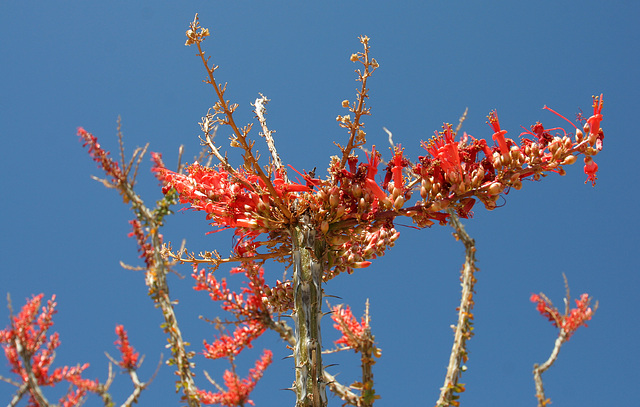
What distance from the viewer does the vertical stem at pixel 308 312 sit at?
2.30 meters

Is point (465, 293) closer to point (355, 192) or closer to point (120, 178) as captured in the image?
point (355, 192)

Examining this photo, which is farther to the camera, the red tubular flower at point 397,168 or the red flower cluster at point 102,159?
the red flower cluster at point 102,159

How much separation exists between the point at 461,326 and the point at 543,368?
15.8ft

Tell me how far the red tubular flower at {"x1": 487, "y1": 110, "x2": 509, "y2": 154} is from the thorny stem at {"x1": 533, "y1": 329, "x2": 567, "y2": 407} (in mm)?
7138

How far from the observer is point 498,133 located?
2.52 m

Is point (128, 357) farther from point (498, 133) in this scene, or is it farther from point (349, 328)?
point (498, 133)

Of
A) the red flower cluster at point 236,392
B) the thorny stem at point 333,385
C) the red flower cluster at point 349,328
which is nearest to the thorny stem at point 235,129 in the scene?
the thorny stem at point 333,385

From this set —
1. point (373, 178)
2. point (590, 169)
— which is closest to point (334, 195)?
point (373, 178)

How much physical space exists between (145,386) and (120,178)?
3.26 meters

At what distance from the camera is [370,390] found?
493 cm

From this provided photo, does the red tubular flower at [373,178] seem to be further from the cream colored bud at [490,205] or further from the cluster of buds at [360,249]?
the cream colored bud at [490,205]

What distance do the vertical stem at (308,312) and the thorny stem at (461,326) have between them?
8.82 ft

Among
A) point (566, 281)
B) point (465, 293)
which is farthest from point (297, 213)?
point (566, 281)

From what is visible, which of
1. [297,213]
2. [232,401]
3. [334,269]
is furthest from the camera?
[232,401]
